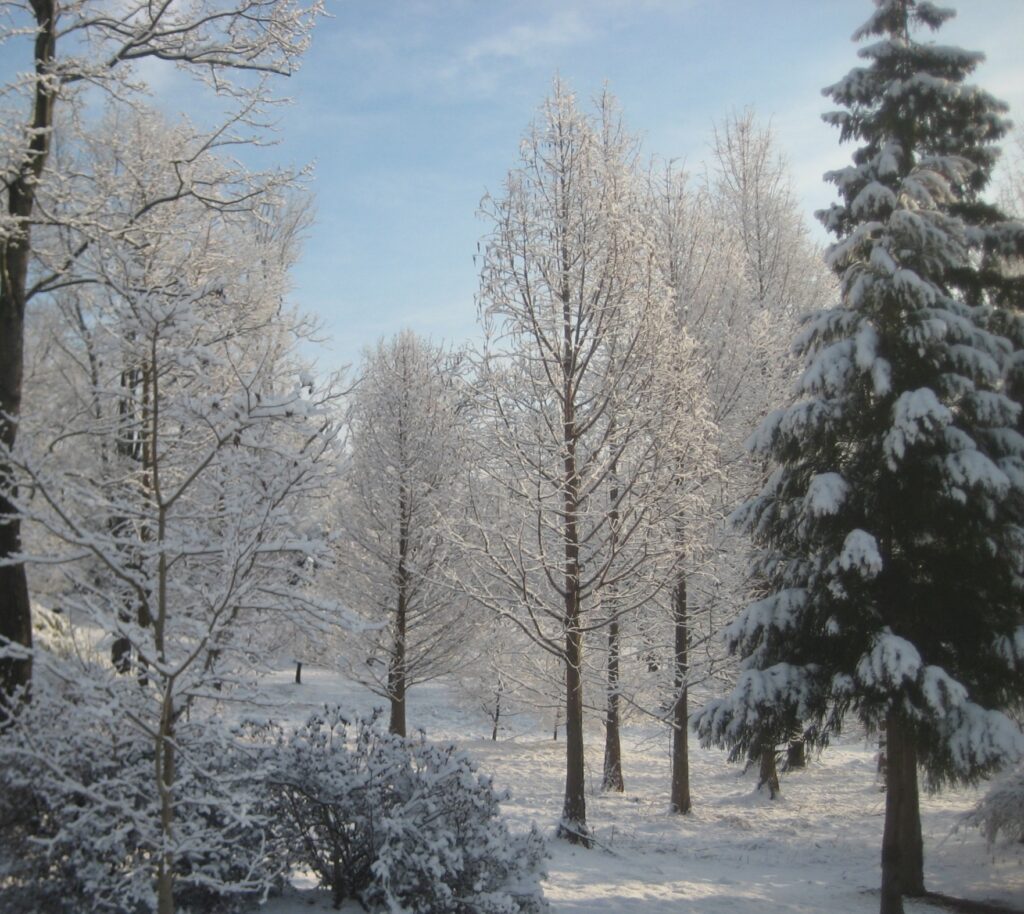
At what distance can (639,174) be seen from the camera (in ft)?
38.0

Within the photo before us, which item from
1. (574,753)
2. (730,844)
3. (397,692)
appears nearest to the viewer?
(574,753)

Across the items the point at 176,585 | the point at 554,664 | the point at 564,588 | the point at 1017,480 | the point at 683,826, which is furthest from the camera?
the point at 554,664

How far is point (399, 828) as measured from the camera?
4.58m

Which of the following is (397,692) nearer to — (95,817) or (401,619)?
(401,619)

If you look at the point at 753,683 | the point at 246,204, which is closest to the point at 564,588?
the point at 753,683

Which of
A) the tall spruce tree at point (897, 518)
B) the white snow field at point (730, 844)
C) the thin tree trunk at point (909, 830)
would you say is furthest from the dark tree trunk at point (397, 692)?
the thin tree trunk at point (909, 830)

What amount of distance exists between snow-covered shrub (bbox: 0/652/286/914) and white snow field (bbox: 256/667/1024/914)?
558 mm

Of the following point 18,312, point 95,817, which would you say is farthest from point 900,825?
point 18,312

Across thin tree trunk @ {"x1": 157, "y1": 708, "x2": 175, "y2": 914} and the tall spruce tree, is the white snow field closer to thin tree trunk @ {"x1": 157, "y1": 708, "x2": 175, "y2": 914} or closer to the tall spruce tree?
thin tree trunk @ {"x1": 157, "y1": 708, "x2": 175, "y2": 914}

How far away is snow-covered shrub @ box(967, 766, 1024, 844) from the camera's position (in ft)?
24.6

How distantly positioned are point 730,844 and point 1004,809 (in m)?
3.79

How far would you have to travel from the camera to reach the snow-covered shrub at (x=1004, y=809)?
7.51m

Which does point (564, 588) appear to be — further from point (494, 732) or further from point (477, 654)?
point (494, 732)

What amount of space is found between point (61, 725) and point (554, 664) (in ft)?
37.4
